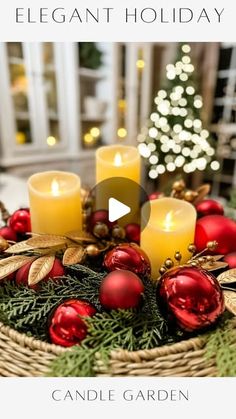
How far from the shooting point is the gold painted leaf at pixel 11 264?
0.43m

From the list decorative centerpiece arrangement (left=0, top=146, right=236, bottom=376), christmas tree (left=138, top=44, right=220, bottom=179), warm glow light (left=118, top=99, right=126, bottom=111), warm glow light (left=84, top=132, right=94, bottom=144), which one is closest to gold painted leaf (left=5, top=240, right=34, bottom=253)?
decorative centerpiece arrangement (left=0, top=146, right=236, bottom=376)

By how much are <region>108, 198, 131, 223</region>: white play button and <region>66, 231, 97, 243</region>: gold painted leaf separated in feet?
0.15

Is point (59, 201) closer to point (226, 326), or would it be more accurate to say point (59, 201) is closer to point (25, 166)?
point (226, 326)

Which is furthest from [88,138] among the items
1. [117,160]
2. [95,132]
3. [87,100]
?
[117,160]

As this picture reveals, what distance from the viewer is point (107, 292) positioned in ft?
1.28

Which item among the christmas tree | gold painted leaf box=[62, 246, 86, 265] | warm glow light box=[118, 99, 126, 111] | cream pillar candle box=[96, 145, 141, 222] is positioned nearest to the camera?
gold painted leaf box=[62, 246, 86, 265]

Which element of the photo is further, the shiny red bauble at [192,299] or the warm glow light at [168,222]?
the warm glow light at [168,222]

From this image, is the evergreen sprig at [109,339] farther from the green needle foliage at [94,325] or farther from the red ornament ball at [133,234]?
the red ornament ball at [133,234]

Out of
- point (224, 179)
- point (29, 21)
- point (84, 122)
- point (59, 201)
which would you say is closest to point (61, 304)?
point (59, 201)

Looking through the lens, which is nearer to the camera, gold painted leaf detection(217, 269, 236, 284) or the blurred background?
gold painted leaf detection(217, 269, 236, 284)

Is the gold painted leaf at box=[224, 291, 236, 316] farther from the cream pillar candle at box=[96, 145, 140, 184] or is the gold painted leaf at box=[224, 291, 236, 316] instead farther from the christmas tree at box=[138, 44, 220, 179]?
the christmas tree at box=[138, 44, 220, 179]

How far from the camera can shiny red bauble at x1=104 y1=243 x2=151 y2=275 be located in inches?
17.3

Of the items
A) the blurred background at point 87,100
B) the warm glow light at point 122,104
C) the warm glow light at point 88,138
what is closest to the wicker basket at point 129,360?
the blurred background at point 87,100

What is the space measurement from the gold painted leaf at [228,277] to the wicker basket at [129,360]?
9 centimetres
